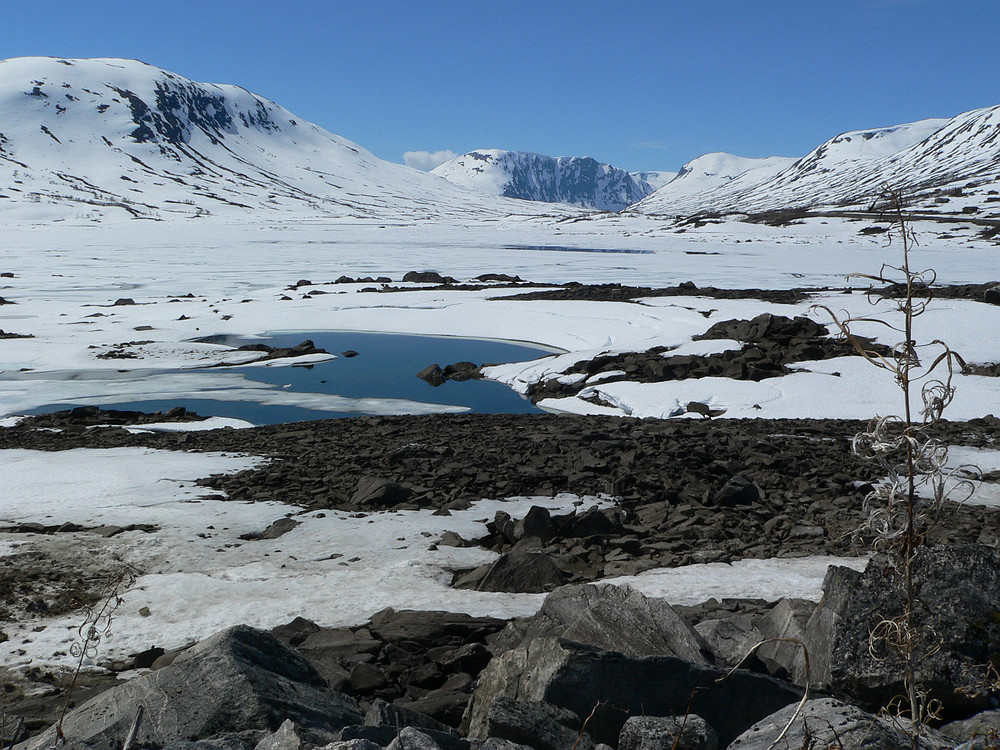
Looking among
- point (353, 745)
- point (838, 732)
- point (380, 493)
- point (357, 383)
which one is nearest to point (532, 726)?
point (353, 745)

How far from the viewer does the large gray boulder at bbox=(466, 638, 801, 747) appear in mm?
3422

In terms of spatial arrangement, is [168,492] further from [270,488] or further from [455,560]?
[455,560]

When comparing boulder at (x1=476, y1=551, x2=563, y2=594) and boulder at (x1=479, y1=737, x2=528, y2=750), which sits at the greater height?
boulder at (x1=479, y1=737, x2=528, y2=750)

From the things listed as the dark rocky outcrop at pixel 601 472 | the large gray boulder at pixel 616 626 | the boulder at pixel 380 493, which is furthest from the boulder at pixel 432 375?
the large gray boulder at pixel 616 626

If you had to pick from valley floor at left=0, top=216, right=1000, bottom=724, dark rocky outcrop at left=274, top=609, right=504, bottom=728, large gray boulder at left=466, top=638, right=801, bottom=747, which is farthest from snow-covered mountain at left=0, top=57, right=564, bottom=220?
large gray boulder at left=466, top=638, right=801, bottom=747

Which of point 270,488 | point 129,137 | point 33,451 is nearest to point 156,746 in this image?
point 270,488

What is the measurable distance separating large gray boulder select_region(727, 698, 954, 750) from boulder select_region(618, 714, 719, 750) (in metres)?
0.12

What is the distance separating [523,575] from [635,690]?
2.84 m

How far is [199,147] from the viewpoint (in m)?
193

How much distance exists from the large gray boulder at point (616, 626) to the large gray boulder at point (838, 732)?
2.69 ft

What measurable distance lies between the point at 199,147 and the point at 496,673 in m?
211

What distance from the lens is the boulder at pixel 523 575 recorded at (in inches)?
245

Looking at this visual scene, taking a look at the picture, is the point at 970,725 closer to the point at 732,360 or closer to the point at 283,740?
the point at 283,740

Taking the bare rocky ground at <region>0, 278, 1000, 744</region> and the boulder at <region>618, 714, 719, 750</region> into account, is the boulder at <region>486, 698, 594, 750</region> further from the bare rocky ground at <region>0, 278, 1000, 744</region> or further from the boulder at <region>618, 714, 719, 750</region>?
the bare rocky ground at <region>0, 278, 1000, 744</region>
